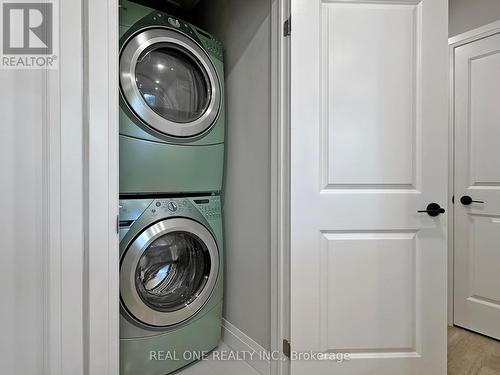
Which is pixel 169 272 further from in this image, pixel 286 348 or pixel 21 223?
pixel 21 223

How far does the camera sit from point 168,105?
64.3 inches

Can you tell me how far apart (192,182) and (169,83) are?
56 centimetres

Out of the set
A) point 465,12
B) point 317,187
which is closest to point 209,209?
point 317,187

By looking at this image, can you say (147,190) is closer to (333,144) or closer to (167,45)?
(167,45)

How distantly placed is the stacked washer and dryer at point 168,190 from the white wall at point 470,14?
6.22ft

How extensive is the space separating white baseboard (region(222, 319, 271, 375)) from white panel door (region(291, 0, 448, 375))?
0.91ft

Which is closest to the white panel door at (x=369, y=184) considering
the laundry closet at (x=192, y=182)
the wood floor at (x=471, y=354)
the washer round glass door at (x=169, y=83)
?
the laundry closet at (x=192, y=182)

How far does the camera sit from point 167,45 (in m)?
1.60

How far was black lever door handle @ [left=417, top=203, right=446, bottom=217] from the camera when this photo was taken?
4.89 ft

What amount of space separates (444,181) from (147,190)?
151 cm

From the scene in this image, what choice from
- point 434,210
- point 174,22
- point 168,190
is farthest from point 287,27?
point 434,210

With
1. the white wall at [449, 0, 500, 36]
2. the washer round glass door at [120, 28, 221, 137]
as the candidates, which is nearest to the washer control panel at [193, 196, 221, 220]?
the washer round glass door at [120, 28, 221, 137]

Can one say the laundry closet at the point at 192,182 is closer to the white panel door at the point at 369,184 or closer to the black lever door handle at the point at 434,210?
the white panel door at the point at 369,184

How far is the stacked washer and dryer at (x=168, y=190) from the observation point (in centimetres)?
146
